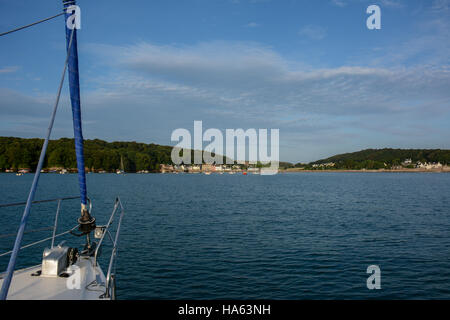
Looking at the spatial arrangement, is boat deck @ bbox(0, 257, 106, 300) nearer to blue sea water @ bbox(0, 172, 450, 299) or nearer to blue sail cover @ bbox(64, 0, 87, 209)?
blue sail cover @ bbox(64, 0, 87, 209)

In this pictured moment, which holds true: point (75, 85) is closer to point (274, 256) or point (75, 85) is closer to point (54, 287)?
point (54, 287)

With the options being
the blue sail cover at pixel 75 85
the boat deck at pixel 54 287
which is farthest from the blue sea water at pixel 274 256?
the blue sail cover at pixel 75 85

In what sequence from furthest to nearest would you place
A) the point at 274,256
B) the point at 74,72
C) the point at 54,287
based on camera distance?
the point at 274,256 < the point at 74,72 < the point at 54,287

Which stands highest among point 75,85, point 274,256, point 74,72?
point 74,72

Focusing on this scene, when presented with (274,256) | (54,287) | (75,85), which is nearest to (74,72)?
(75,85)

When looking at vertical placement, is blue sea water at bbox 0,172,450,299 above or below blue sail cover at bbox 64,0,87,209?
below

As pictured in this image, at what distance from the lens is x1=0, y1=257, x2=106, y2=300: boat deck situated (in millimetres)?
6656

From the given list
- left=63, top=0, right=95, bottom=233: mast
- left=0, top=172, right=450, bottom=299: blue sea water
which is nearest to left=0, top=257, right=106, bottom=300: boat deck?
left=63, top=0, right=95, bottom=233: mast

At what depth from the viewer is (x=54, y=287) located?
716 cm

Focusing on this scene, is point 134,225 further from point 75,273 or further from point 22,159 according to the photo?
point 22,159

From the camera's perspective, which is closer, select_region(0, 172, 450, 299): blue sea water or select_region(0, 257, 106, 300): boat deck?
select_region(0, 257, 106, 300): boat deck

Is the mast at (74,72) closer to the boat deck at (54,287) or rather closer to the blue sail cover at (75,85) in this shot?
the blue sail cover at (75,85)

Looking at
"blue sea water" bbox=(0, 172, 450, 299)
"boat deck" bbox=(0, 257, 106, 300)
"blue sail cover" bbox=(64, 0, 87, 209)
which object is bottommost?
"blue sea water" bbox=(0, 172, 450, 299)
